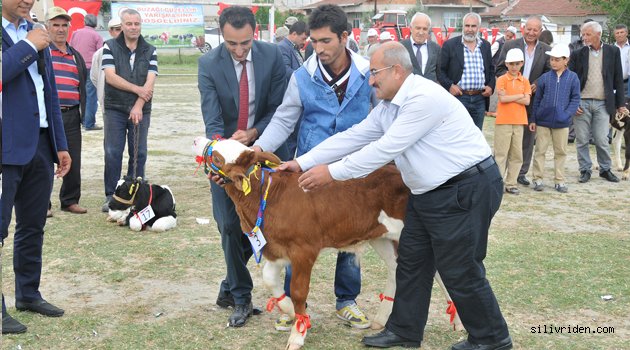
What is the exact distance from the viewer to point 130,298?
18.8 feet

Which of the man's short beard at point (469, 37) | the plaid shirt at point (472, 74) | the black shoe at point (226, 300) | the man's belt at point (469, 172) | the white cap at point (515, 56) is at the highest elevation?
the man's short beard at point (469, 37)

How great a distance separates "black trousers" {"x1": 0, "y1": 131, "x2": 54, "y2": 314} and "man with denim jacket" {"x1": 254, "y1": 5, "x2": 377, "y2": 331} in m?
1.56

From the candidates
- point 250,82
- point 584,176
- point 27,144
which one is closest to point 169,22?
point 584,176

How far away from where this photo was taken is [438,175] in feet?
14.3

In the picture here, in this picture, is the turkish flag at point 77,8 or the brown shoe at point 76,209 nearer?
the brown shoe at point 76,209

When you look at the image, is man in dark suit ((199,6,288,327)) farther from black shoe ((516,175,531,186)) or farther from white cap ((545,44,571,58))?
black shoe ((516,175,531,186))

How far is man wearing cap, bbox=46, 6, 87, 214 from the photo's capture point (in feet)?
28.5

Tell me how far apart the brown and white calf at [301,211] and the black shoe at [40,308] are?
5.51 feet

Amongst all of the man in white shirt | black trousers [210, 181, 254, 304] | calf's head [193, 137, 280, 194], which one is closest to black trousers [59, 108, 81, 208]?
black trousers [210, 181, 254, 304]

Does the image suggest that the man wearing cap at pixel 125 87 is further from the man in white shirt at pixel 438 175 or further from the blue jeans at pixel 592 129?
the blue jeans at pixel 592 129

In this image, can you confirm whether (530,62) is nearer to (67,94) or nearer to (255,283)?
(255,283)

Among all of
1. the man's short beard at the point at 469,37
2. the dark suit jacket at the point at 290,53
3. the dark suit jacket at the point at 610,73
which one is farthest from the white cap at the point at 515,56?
the dark suit jacket at the point at 290,53

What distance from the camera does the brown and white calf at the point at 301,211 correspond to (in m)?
4.61

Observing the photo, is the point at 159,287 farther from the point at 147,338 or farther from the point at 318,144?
the point at 318,144
